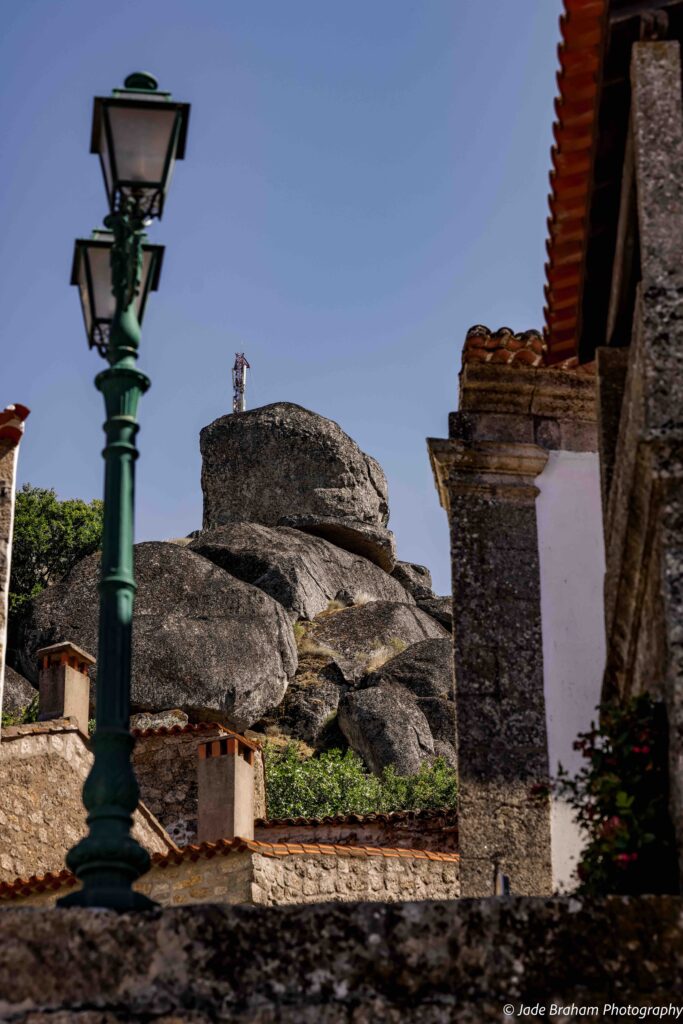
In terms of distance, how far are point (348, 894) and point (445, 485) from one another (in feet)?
22.6

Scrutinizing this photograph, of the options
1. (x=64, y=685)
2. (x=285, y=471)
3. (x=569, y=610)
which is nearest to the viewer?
(x=569, y=610)

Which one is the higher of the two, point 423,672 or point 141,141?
point 423,672

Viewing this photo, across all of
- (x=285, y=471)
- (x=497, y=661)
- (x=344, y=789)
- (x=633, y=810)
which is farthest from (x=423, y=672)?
(x=633, y=810)

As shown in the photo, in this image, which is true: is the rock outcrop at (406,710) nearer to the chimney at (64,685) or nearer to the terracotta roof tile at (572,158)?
the chimney at (64,685)

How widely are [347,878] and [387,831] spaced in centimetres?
198

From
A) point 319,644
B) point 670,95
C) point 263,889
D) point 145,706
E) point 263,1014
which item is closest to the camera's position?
point 263,1014

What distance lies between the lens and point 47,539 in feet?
135

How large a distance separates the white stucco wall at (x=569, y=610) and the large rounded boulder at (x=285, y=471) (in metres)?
35.3

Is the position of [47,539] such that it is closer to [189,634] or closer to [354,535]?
[354,535]

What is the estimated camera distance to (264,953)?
3.78 meters

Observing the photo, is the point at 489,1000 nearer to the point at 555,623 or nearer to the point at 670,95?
the point at 670,95

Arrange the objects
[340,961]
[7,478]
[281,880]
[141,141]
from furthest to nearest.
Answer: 1. [281,880]
2. [7,478]
3. [141,141]
4. [340,961]

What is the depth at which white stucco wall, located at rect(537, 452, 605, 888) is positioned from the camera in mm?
8109

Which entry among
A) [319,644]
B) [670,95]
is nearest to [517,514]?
[670,95]
